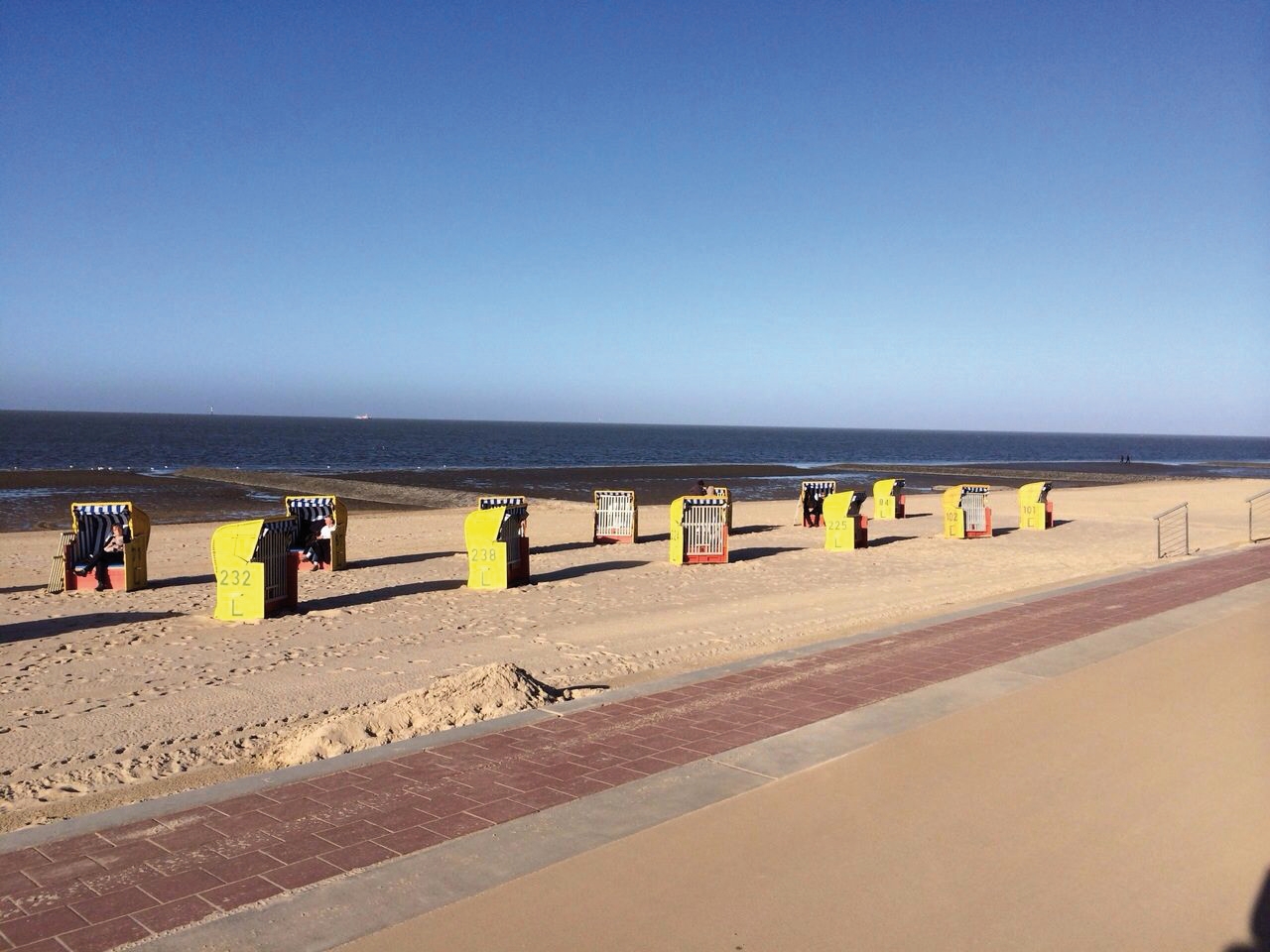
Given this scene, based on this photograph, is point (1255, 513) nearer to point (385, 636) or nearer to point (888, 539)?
point (888, 539)

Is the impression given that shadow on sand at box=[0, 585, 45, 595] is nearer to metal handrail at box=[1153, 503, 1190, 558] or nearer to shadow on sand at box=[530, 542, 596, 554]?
shadow on sand at box=[530, 542, 596, 554]

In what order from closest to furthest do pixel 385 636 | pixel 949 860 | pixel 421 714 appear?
pixel 949 860 → pixel 421 714 → pixel 385 636

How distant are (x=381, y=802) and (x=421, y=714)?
1919 mm

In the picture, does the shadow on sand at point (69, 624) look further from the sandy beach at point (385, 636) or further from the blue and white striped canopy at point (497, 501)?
the blue and white striped canopy at point (497, 501)

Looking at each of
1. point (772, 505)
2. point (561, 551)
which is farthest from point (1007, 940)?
point (772, 505)

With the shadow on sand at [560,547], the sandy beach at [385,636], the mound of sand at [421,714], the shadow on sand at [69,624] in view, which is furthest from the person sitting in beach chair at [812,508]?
the mound of sand at [421,714]

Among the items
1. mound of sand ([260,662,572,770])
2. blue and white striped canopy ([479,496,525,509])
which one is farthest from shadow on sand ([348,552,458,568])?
mound of sand ([260,662,572,770])

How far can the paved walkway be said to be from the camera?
3.82m

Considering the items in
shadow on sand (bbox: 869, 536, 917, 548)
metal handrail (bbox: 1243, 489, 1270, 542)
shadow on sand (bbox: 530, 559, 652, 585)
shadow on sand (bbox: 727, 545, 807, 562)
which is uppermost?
metal handrail (bbox: 1243, 489, 1270, 542)

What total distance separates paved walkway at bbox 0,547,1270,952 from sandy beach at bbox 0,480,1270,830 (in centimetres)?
101

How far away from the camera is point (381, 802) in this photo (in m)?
4.86

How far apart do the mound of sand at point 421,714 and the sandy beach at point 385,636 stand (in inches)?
0.6

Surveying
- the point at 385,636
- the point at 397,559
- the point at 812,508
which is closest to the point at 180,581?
the point at 397,559

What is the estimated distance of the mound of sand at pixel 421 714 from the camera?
6273 millimetres
